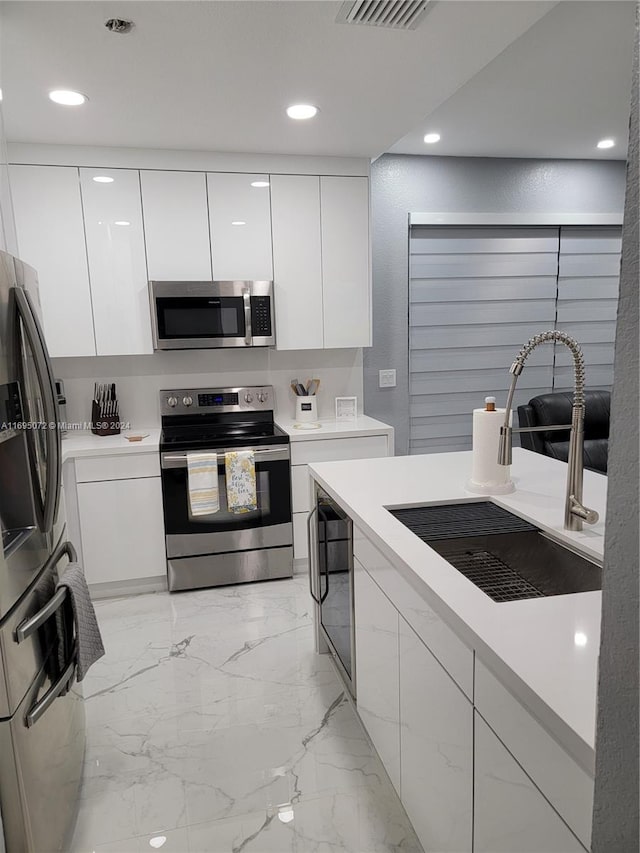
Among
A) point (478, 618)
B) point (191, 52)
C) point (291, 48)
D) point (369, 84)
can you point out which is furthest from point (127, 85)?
point (478, 618)

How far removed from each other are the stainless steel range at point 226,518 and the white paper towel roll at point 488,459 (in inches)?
66.4

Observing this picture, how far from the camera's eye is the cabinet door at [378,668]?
1602 mm

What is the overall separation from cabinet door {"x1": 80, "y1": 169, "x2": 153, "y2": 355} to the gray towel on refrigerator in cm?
191

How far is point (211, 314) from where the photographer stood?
11.4ft

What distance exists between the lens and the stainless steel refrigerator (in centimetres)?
140

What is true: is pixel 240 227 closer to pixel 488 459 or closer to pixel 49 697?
pixel 488 459

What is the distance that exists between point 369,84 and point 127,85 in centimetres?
101

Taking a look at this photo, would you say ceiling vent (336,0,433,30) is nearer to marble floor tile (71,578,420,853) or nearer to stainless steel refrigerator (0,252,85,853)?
stainless steel refrigerator (0,252,85,853)

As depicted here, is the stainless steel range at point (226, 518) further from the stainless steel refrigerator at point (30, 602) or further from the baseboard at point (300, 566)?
the stainless steel refrigerator at point (30, 602)

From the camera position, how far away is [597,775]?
0.60m

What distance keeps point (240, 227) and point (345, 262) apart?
26.7 inches

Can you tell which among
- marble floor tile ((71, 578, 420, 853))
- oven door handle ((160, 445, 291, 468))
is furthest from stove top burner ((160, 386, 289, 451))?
marble floor tile ((71, 578, 420, 853))

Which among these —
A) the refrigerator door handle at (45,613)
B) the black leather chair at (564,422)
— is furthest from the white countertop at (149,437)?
the refrigerator door handle at (45,613)

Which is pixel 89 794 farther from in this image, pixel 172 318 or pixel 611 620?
pixel 172 318
